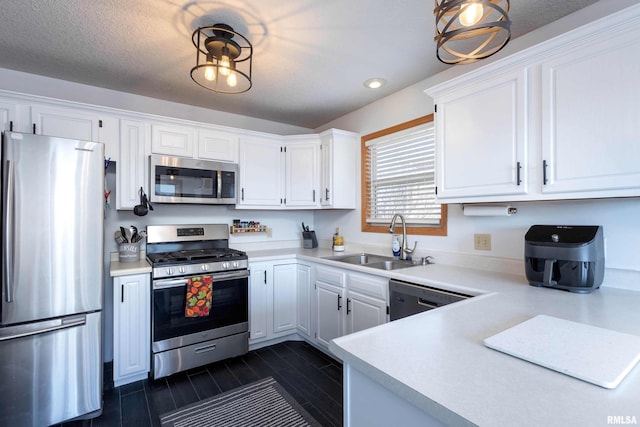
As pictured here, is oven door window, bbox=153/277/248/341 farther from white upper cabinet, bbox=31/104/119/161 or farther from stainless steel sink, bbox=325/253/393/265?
white upper cabinet, bbox=31/104/119/161

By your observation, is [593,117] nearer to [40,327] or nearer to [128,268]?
[128,268]

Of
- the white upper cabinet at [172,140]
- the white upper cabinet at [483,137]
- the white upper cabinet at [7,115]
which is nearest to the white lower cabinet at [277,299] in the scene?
the white upper cabinet at [172,140]

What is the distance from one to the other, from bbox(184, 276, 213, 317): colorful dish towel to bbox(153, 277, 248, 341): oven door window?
0.17 ft

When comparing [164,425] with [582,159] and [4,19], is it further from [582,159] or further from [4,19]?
[582,159]

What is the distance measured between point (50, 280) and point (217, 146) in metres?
1.68

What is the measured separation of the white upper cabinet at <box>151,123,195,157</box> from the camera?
8.64 feet

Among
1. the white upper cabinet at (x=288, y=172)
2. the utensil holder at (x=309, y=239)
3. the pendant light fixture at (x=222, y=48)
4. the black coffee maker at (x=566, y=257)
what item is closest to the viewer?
the black coffee maker at (x=566, y=257)

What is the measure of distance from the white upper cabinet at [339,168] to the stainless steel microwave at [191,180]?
940mm

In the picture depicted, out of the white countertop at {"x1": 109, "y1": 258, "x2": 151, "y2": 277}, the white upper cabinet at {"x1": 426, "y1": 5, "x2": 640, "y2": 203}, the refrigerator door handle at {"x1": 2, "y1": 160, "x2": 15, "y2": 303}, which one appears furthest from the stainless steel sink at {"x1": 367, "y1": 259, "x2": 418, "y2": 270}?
the refrigerator door handle at {"x1": 2, "y1": 160, "x2": 15, "y2": 303}

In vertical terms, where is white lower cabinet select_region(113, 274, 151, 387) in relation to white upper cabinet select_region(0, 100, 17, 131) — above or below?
below

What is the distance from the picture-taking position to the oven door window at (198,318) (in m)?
2.31

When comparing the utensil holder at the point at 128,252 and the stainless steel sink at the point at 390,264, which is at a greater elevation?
the utensil holder at the point at 128,252

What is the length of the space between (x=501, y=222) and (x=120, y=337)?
9.35 feet

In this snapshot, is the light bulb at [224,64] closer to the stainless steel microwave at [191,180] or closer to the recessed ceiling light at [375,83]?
the stainless steel microwave at [191,180]
